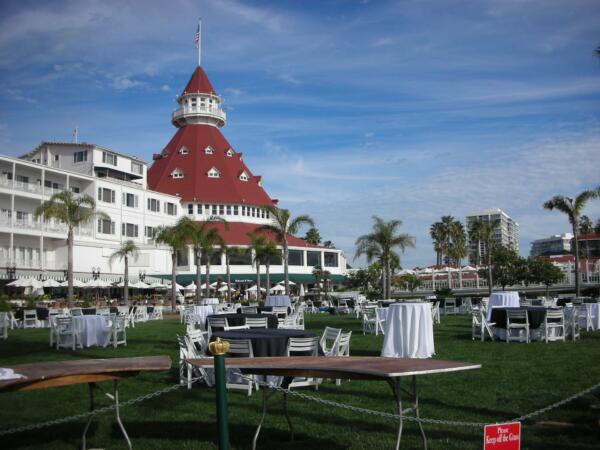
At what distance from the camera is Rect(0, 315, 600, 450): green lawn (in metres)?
6.21

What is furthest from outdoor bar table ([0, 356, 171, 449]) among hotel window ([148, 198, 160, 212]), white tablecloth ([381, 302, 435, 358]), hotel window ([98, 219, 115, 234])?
hotel window ([148, 198, 160, 212])

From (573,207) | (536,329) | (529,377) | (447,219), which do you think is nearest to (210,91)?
(447,219)

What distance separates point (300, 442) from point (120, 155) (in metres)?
54.6

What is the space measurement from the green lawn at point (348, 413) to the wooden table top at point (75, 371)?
1.03 meters

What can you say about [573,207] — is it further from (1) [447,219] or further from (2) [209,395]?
(1) [447,219]

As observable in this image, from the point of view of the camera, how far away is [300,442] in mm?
6191

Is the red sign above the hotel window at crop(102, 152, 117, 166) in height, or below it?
below

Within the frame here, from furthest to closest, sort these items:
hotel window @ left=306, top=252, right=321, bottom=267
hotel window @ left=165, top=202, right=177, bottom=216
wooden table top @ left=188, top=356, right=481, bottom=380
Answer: hotel window @ left=306, top=252, right=321, bottom=267
hotel window @ left=165, top=202, right=177, bottom=216
wooden table top @ left=188, top=356, right=481, bottom=380

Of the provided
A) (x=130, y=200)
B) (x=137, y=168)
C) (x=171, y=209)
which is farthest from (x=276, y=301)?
(x=171, y=209)

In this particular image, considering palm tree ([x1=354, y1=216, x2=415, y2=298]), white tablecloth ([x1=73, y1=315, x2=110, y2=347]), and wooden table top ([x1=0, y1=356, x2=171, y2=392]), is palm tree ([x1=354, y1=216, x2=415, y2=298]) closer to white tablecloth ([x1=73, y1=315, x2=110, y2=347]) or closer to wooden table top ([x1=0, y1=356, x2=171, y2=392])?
white tablecloth ([x1=73, y1=315, x2=110, y2=347])

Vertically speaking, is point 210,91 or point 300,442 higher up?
point 210,91

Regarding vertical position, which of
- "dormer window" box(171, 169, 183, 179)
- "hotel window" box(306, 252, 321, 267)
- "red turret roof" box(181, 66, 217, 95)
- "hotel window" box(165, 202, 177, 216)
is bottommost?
"hotel window" box(306, 252, 321, 267)

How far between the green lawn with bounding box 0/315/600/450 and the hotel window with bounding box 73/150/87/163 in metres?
46.9

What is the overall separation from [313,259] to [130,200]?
21911mm
